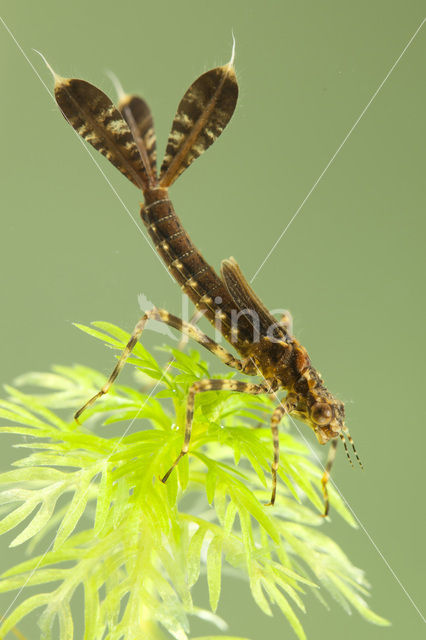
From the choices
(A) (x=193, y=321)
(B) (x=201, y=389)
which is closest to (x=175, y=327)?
(A) (x=193, y=321)

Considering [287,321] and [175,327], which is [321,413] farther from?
[175,327]

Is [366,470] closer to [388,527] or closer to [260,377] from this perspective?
[388,527]

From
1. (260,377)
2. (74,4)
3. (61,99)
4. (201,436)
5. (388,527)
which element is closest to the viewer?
(61,99)

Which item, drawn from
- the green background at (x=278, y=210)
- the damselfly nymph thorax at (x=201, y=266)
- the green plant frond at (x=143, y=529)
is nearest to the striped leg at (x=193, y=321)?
the damselfly nymph thorax at (x=201, y=266)

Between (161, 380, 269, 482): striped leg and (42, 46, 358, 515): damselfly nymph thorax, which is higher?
(42, 46, 358, 515): damselfly nymph thorax

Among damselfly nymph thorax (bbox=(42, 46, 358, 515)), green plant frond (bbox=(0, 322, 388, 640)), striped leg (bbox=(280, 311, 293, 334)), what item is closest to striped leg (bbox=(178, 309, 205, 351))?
damselfly nymph thorax (bbox=(42, 46, 358, 515))

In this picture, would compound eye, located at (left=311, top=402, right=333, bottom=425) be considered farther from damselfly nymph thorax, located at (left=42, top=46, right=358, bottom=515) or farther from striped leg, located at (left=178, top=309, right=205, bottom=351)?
striped leg, located at (left=178, top=309, right=205, bottom=351)

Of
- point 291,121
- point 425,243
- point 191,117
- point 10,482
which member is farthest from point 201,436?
point 425,243
